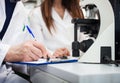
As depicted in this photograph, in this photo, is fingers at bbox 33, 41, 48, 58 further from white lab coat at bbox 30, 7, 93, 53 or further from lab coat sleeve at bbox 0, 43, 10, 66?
white lab coat at bbox 30, 7, 93, 53

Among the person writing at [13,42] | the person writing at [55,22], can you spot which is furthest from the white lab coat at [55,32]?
the person writing at [13,42]

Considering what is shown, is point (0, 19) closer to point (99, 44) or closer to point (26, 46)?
point (26, 46)

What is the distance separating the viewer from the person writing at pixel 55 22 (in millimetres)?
1770

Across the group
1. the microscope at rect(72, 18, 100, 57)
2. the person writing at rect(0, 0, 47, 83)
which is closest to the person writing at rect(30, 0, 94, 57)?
the person writing at rect(0, 0, 47, 83)

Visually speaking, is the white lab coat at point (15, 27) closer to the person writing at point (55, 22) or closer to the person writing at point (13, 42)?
the person writing at point (13, 42)

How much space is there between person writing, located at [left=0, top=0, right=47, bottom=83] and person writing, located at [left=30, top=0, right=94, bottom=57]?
449 millimetres

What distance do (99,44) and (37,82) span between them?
27 centimetres

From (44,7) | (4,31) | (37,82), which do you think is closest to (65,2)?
(44,7)

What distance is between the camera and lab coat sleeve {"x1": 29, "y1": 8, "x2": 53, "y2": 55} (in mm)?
1804

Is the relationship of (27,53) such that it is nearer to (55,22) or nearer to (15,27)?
(15,27)

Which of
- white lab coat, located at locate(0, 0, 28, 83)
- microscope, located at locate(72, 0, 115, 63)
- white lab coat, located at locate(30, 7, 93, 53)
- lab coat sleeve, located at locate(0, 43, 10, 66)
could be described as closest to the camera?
microscope, located at locate(72, 0, 115, 63)

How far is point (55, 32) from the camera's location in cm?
180

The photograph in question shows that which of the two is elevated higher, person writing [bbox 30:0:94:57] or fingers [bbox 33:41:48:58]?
person writing [bbox 30:0:94:57]

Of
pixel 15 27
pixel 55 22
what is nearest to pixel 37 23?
pixel 55 22
